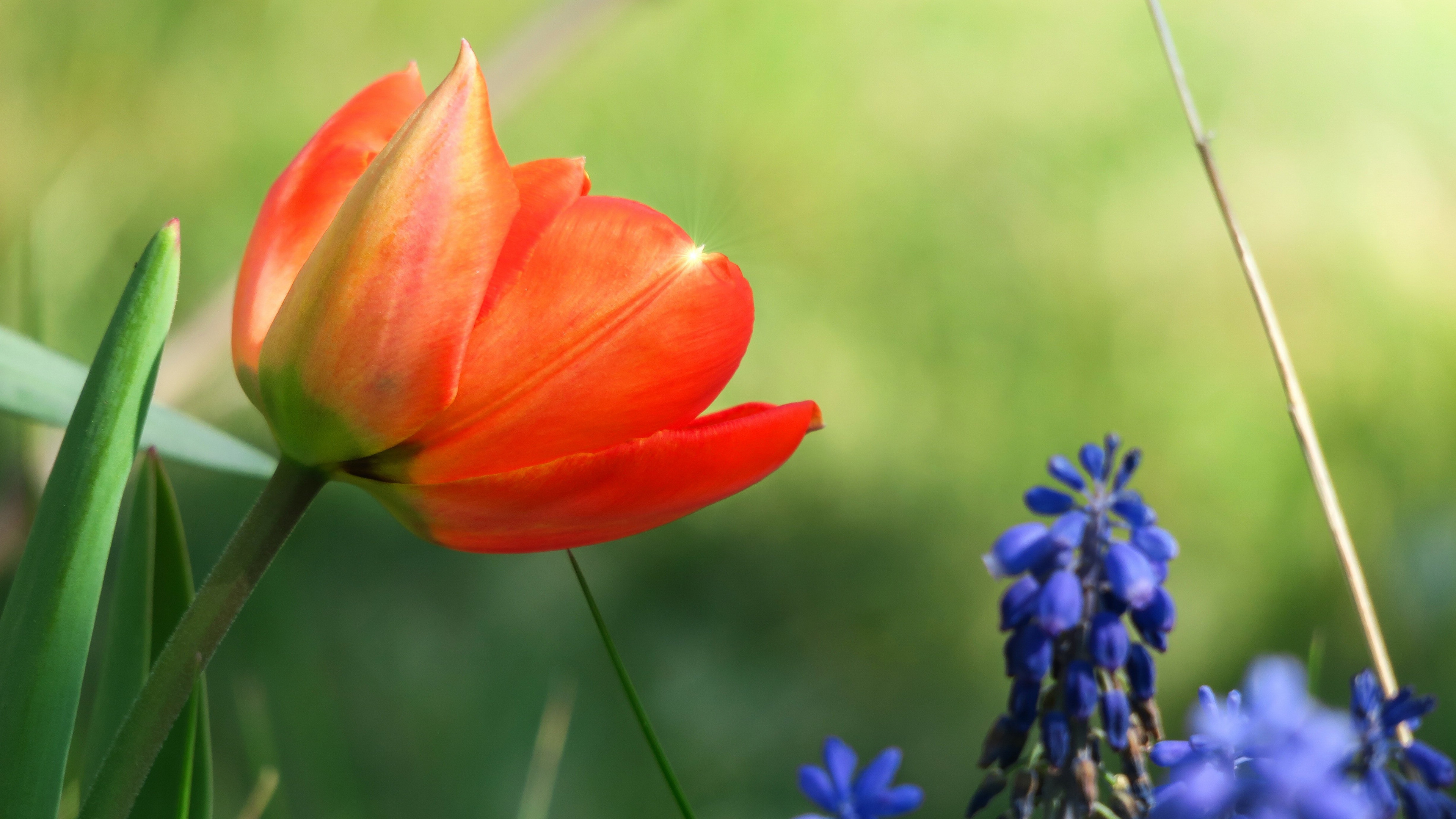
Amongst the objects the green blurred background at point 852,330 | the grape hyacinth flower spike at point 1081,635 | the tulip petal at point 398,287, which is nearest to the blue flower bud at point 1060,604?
the grape hyacinth flower spike at point 1081,635

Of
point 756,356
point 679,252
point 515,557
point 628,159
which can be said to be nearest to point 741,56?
Result: point 628,159

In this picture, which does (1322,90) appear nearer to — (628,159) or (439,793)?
(628,159)

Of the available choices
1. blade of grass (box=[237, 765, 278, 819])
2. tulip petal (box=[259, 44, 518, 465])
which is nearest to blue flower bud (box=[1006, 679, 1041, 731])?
tulip petal (box=[259, 44, 518, 465])

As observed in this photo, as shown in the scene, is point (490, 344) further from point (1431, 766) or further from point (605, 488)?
point (1431, 766)

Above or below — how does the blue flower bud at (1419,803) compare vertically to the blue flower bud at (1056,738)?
below

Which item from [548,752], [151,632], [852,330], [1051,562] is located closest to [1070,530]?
[1051,562]

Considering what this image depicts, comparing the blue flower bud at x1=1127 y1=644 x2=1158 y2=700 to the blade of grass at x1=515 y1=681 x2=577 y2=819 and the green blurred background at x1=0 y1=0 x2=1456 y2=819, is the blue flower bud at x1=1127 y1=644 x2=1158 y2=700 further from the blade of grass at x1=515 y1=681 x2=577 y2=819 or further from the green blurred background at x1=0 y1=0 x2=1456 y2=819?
the green blurred background at x1=0 y1=0 x2=1456 y2=819

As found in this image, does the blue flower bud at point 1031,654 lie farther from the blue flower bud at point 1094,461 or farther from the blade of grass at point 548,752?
the blade of grass at point 548,752
